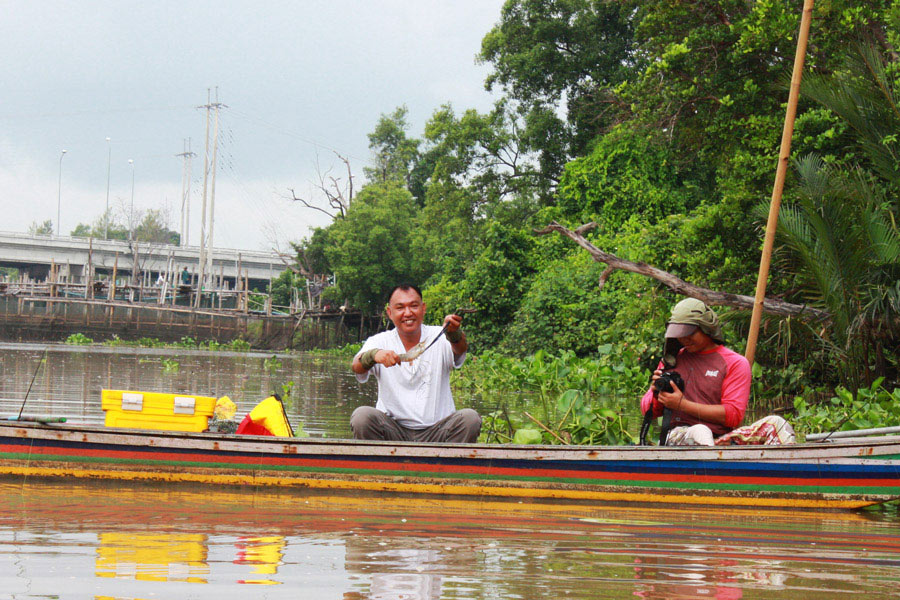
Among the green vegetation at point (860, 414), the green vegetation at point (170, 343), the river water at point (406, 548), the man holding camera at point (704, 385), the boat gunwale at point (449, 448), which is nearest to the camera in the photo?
the river water at point (406, 548)

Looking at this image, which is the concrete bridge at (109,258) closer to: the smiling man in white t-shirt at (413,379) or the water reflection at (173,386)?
the water reflection at (173,386)

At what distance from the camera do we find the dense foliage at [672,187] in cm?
927

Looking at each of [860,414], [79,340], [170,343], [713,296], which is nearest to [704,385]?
[860,414]

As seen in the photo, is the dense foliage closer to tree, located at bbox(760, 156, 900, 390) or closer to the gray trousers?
tree, located at bbox(760, 156, 900, 390)

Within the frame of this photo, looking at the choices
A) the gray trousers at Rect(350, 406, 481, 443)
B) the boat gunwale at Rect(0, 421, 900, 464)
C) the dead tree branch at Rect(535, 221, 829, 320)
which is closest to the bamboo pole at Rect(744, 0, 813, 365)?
the boat gunwale at Rect(0, 421, 900, 464)

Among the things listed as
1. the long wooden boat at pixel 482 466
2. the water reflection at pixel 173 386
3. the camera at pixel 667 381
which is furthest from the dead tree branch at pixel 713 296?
the camera at pixel 667 381

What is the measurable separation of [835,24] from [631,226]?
9894 millimetres

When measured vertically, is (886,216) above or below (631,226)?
below

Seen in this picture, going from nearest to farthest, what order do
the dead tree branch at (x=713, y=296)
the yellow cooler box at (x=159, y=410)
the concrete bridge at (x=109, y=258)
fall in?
1. the yellow cooler box at (x=159, y=410)
2. the dead tree branch at (x=713, y=296)
3. the concrete bridge at (x=109, y=258)

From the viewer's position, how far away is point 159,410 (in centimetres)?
585

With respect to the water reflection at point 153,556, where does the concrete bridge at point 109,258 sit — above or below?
above

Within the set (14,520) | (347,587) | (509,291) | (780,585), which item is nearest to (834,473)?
(780,585)

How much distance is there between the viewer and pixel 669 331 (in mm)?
4840

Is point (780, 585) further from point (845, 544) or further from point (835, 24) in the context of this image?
point (835, 24)
